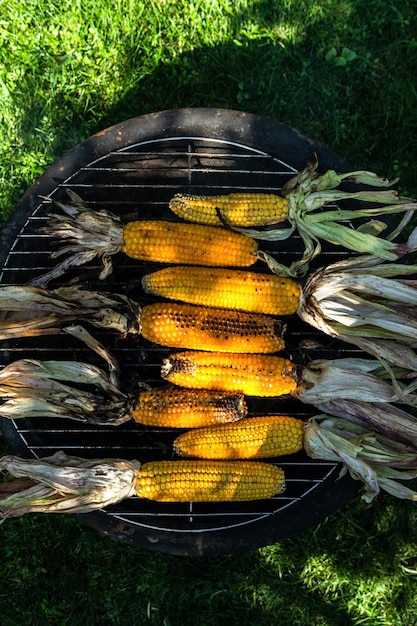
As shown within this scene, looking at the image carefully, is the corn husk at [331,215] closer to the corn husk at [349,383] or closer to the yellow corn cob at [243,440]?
the corn husk at [349,383]

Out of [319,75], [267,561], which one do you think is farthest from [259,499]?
[319,75]

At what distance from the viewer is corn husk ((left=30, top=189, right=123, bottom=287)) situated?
331cm

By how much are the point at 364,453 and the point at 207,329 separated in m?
1.21

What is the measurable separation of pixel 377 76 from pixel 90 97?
232cm

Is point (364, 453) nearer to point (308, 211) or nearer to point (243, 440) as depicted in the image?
point (243, 440)

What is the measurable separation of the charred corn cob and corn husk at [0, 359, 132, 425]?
1.79ft

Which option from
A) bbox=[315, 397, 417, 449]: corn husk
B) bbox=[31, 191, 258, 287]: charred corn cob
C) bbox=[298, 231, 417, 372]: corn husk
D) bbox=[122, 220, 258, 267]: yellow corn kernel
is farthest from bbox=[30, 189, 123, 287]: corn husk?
bbox=[315, 397, 417, 449]: corn husk

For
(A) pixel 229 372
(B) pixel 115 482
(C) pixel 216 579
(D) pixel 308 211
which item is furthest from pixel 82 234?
(C) pixel 216 579

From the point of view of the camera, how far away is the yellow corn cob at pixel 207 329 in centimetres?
324

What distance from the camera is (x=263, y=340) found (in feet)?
10.9

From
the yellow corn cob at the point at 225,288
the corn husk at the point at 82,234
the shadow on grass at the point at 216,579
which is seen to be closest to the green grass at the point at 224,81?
the shadow on grass at the point at 216,579

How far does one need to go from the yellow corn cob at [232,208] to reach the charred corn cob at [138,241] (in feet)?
0.24

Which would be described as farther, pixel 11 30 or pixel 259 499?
pixel 11 30

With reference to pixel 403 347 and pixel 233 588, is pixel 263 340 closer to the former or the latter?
pixel 403 347
